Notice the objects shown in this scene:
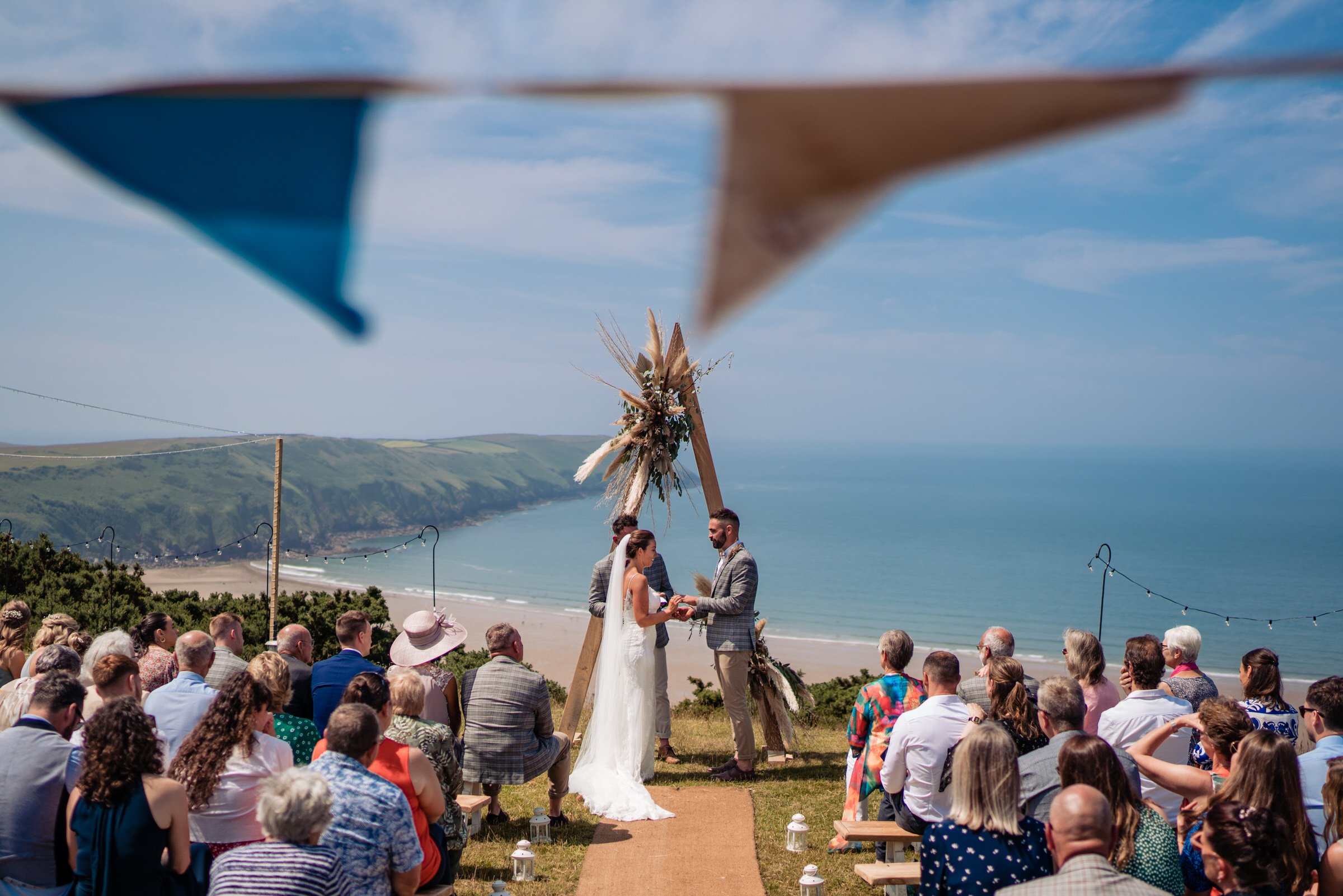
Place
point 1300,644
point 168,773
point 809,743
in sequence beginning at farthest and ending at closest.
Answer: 1. point 1300,644
2. point 809,743
3. point 168,773

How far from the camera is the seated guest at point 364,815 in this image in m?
3.46

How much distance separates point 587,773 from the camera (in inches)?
294

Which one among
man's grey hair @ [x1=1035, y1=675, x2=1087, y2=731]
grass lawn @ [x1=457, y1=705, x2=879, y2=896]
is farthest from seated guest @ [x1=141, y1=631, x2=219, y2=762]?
man's grey hair @ [x1=1035, y1=675, x2=1087, y2=731]

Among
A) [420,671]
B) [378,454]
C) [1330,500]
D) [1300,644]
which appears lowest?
[1300,644]

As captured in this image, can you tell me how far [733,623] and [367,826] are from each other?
16.3 feet

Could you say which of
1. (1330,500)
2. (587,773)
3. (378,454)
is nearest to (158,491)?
(587,773)

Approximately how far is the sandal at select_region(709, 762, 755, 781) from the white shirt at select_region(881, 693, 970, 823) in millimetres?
3267

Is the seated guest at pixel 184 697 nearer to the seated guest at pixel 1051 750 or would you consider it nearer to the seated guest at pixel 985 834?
the seated guest at pixel 985 834

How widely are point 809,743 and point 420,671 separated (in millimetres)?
4992

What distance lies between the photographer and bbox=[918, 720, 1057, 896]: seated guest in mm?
3439

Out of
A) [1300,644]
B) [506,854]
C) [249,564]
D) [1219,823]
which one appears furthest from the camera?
[249,564]

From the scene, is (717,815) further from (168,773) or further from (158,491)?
(158,491)

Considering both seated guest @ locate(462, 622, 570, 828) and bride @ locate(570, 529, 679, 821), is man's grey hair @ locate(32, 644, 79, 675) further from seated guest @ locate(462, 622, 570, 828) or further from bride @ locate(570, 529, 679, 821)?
bride @ locate(570, 529, 679, 821)

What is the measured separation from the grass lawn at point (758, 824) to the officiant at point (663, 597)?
280mm
